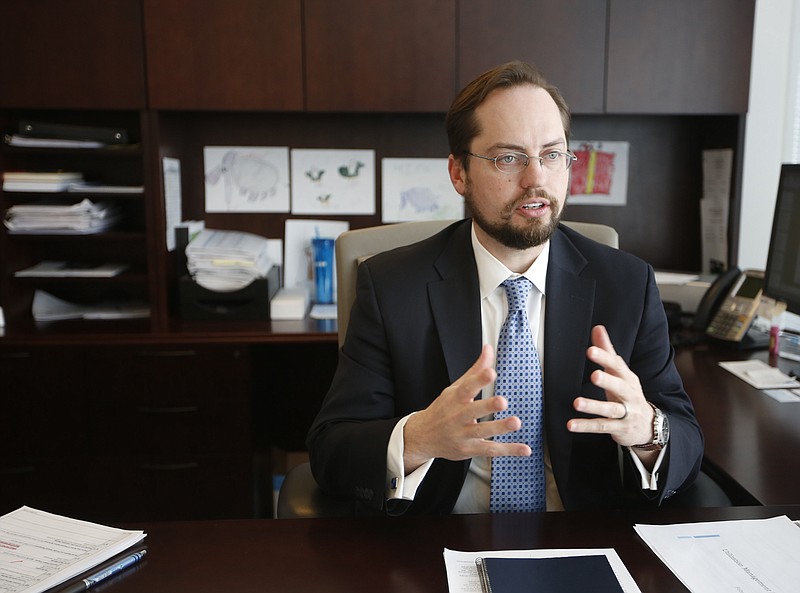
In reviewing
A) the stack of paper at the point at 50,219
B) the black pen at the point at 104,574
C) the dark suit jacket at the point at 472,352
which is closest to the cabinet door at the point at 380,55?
the stack of paper at the point at 50,219

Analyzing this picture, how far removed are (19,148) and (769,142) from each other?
2.69 metres

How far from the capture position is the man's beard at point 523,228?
4.77ft

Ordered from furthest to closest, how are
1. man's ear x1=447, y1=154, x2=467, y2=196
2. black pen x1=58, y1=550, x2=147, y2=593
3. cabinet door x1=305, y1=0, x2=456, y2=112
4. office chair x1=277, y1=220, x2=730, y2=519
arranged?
cabinet door x1=305, y1=0, x2=456, y2=112, office chair x1=277, y1=220, x2=730, y2=519, man's ear x1=447, y1=154, x2=467, y2=196, black pen x1=58, y1=550, x2=147, y2=593

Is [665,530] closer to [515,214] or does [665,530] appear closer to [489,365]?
[489,365]

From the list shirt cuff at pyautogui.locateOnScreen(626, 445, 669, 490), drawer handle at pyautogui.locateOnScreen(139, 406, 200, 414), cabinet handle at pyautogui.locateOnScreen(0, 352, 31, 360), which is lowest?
drawer handle at pyautogui.locateOnScreen(139, 406, 200, 414)

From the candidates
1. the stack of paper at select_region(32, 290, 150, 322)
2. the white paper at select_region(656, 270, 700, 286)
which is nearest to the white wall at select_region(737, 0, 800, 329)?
the white paper at select_region(656, 270, 700, 286)

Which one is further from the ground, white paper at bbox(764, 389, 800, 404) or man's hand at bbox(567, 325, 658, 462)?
man's hand at bbox(567, 325, 658, 462)

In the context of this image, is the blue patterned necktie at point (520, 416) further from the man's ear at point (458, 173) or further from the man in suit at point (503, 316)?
the man's ear at point (458, 173)

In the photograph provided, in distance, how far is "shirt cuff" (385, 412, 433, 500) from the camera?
4.18 feet

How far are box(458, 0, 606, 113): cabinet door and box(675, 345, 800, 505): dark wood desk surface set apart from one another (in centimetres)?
108

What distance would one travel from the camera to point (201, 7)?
2.52 m

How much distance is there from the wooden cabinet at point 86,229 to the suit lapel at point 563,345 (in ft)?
5.39

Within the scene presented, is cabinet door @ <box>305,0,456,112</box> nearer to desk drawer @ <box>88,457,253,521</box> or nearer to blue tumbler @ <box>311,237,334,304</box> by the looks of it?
blue tumbler @ <box>311,237,334,304</box>

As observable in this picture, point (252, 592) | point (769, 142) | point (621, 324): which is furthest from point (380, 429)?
point (769, 142)
